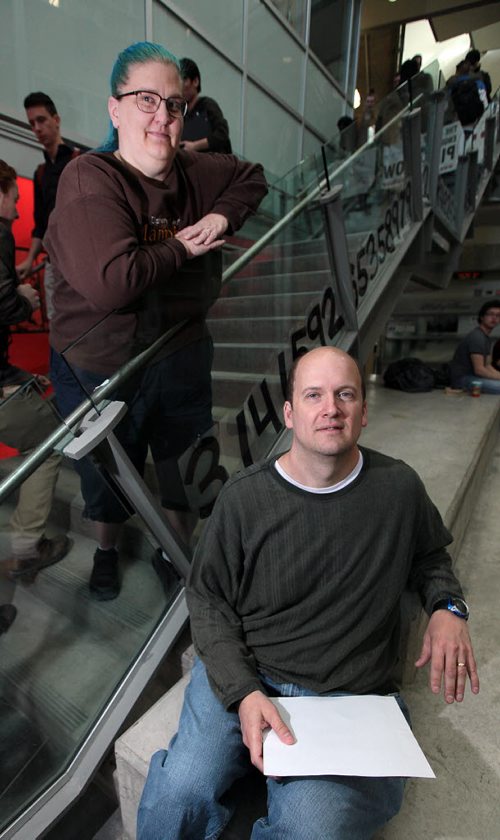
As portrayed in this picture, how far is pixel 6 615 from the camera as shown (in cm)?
115

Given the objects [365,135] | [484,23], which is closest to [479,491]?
[365,135]

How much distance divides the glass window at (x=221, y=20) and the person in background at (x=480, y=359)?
3900 mm

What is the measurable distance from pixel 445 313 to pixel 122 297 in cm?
837

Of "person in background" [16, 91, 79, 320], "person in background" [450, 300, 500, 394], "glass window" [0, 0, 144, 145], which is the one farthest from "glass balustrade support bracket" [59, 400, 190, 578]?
"person in background" [450, 300, 500, 394]

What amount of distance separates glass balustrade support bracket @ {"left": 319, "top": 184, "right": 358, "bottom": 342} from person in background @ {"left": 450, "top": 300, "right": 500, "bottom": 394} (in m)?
2.55

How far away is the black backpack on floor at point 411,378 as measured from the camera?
4.67 meters

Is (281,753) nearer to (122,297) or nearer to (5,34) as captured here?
(122,297)

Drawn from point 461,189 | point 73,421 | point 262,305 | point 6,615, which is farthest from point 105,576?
point 461,189

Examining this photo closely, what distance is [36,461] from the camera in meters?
1.10

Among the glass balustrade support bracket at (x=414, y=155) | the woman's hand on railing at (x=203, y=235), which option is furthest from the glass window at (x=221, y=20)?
the woman's hand on railing at (x=203, y=235)

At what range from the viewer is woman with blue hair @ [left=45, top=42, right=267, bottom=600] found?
1.05 m

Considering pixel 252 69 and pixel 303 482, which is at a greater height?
pixel 252 69

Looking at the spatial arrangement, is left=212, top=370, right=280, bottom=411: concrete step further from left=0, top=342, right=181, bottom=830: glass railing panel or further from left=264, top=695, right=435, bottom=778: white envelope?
left=264, top=695, right=435, bottom=778: white envelope

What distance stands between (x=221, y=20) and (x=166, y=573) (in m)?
5.75
